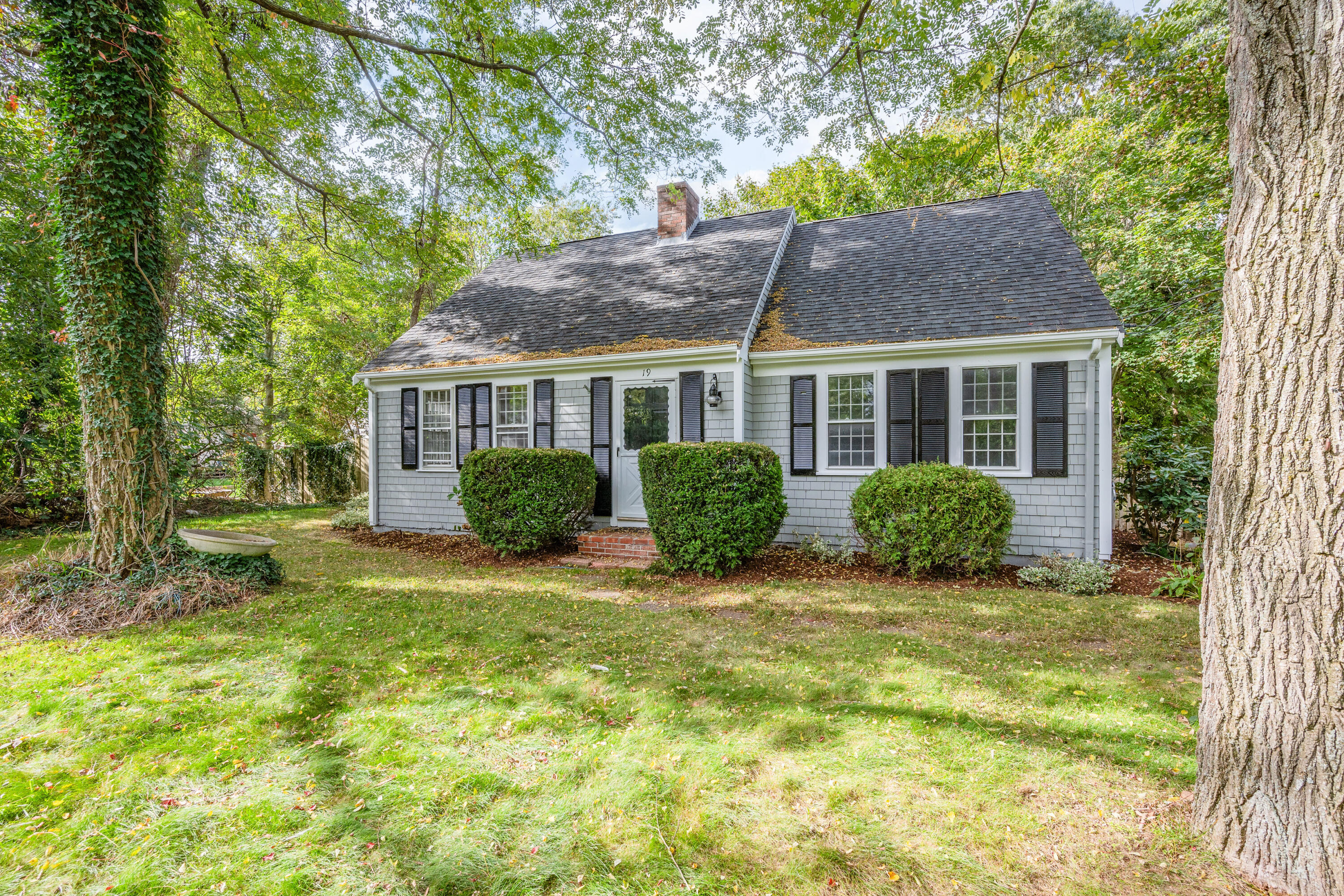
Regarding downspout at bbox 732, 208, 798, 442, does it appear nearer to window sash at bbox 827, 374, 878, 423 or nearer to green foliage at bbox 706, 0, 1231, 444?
window sash at bbox 827, 374, 878, 423

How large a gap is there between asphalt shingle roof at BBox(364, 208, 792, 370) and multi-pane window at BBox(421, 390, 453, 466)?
2.16ft

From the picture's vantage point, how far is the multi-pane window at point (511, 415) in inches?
359

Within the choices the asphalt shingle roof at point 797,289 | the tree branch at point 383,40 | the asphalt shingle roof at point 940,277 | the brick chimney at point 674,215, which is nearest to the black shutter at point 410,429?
the asphalt shingle roof at point 797,289

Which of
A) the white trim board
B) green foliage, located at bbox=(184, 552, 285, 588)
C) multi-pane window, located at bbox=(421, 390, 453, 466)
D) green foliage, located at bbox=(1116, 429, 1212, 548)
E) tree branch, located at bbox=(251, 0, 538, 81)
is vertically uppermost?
tree branch, located at bbox=(251, 0, 538, 81)

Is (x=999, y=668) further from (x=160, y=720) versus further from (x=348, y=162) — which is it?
(x=348, y=162)

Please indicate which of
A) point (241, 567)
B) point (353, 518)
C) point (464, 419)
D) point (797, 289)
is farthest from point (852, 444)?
point (353, 518)

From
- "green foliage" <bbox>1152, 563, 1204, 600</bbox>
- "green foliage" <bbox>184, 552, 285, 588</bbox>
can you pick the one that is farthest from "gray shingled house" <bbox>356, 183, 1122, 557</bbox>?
"green foliage" <bbox>184, 552, 285, 588</bbox>

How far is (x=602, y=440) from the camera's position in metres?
8.47

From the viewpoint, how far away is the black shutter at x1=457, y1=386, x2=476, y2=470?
9367mm

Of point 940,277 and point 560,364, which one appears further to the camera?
point 560,364

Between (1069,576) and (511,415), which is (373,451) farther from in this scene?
(1069,576)

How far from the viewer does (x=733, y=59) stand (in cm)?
591

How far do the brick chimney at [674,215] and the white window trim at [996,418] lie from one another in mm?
6111

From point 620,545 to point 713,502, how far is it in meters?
1.91
